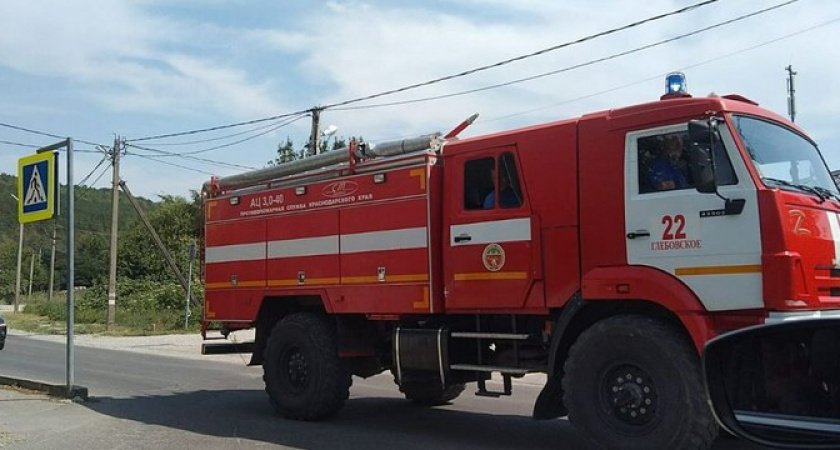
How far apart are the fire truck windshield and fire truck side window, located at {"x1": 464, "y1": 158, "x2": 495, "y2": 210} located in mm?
2355

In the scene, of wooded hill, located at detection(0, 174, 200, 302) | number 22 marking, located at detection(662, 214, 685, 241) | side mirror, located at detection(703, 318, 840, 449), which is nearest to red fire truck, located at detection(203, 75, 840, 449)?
number 22 marking, located at detection(662, 214, 685, 241)

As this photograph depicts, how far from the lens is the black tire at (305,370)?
29.6 feet

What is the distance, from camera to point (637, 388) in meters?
6.23

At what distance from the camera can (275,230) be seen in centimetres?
981

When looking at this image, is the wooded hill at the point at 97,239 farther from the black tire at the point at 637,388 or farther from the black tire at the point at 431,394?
the black tire at the point at 637,388

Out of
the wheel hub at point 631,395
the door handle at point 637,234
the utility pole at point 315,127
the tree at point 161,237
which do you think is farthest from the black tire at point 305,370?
the tree at point 161,237

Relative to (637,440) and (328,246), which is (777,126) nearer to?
(637,440)

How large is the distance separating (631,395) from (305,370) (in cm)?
432

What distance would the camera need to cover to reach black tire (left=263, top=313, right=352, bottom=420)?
355 inches

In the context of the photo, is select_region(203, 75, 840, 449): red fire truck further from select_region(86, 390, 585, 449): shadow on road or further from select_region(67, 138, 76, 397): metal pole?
select_region(67, 138, 76, 397): metal pole

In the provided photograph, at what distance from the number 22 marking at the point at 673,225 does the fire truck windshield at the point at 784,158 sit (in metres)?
0.69

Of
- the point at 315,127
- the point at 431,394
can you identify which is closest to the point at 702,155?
the point at 431,394

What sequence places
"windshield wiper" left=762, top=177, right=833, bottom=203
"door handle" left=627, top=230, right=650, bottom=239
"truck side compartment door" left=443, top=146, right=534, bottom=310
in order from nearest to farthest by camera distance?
1. "windshield wiper" left=762, top=177, right=833, bottom=203
2. "door handle" left=627, top=230, right=650, bottom=239
3. "truck side compartment door" left=443, top=146, right=534, bottom=310

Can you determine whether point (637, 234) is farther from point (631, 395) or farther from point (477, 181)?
point (477, 181)
